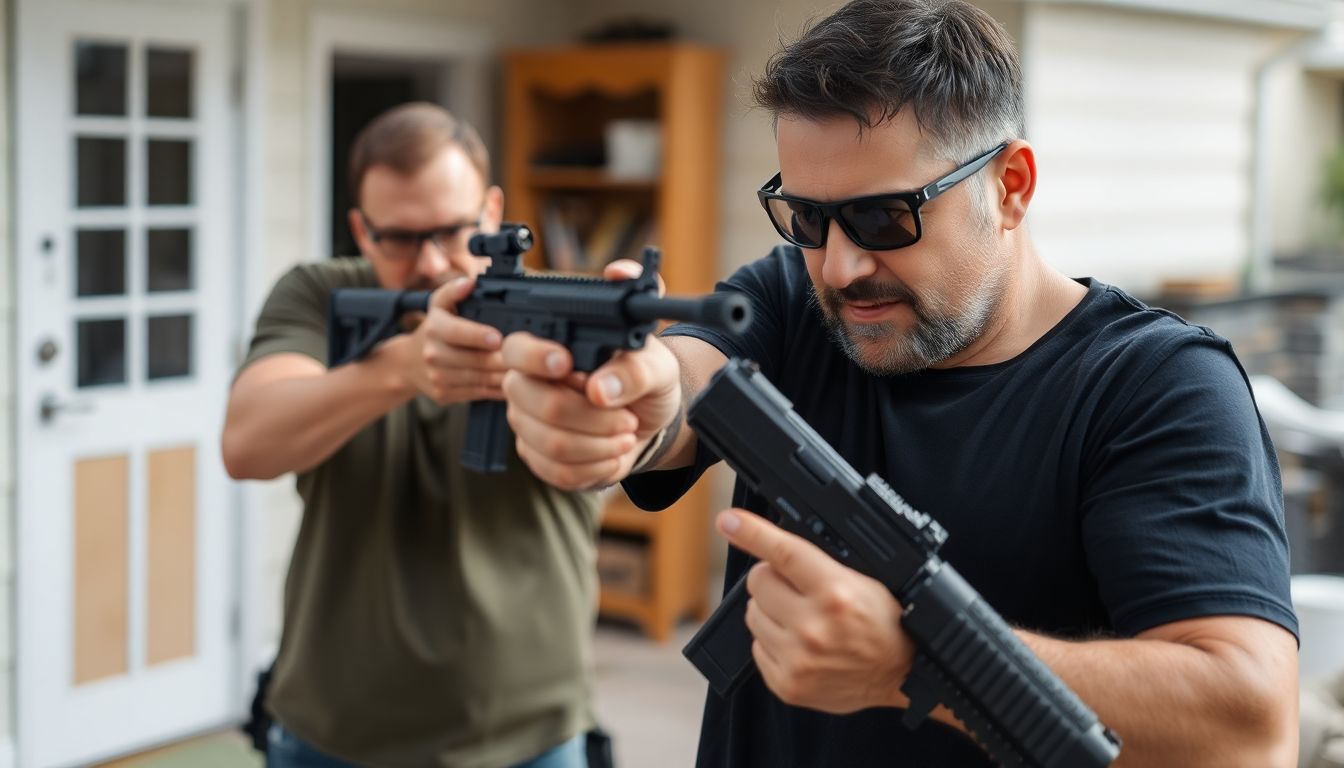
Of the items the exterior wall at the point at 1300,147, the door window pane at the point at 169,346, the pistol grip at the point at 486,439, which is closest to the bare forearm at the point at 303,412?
the pistol grip at the point at 486,439

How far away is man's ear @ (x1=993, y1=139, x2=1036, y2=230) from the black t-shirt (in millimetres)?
109

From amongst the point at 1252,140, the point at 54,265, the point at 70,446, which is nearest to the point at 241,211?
the point at 54,265

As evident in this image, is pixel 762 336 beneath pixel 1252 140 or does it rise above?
beneath

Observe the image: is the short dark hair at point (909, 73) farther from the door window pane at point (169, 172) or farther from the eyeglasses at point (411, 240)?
the door window pane at point (169, 172)

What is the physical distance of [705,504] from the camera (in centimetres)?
520

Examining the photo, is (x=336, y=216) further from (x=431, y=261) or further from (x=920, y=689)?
(x=920, y=689)

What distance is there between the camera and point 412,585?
6.79 feet

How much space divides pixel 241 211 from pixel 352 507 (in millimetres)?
2411

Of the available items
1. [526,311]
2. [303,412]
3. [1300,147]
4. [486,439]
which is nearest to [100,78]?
[303,412]

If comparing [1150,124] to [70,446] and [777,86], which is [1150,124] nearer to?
[70,446]

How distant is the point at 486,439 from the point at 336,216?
172 inches

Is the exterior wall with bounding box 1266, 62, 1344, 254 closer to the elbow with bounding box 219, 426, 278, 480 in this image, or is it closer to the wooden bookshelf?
the wooden bookshelf

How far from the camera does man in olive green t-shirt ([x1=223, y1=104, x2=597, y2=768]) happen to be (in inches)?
79.6

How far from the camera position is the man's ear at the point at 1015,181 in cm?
138
